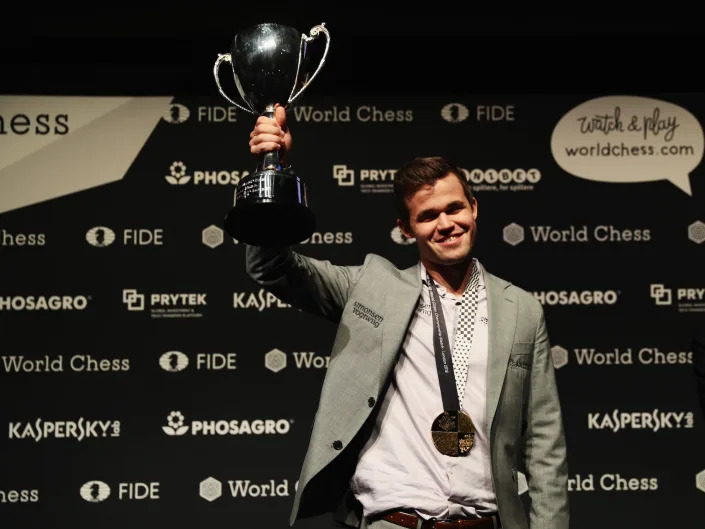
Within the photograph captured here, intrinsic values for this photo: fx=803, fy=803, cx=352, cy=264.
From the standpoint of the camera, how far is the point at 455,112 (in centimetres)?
393

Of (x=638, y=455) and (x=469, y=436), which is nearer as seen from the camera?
(x=469, y=436)

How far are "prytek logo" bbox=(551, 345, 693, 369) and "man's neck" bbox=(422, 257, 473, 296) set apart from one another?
1626 millimetres

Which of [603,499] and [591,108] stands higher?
[591,108]

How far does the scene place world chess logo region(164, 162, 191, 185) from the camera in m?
3.86

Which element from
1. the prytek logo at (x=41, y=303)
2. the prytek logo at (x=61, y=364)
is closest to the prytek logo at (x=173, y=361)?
the prytek logo at (x=61, y=364)

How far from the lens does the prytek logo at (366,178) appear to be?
3.89m

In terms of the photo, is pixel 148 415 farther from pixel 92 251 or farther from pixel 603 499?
pixel 603 499

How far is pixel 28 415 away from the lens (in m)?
3.73

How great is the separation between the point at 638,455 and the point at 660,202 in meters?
1.22

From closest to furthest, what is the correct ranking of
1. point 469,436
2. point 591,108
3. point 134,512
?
point 469,436, point 134,512, point 591,108

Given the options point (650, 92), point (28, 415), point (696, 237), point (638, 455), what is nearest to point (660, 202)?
point (696, 237)

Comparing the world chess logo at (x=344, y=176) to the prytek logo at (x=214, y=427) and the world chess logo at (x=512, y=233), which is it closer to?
the world chess logo at (x=512, y=233)

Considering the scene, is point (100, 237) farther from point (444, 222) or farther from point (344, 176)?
point (444, 222)

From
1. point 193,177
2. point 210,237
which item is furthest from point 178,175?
point 210,237
